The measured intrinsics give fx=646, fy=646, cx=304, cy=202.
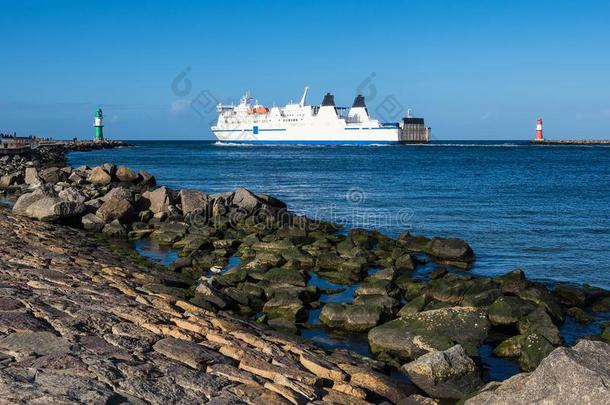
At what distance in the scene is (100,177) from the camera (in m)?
23.8

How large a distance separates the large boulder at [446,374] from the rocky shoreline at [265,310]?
13 mm

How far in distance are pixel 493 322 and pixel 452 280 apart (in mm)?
1775

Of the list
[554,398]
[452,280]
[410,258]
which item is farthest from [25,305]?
[410,258]

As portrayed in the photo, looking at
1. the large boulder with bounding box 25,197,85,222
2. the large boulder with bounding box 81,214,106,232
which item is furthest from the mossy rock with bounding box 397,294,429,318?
the large boulder with bounding box 25,197,85,222

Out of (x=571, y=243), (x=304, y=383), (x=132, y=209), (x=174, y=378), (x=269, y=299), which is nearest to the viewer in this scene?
(x=174, y=378)

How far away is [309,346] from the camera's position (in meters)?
→ 6.98

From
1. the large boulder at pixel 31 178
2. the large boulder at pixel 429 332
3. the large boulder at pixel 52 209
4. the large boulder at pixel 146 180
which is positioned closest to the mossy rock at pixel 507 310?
the large boulder at pixel 429 332

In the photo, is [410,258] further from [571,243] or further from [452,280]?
[571,243]

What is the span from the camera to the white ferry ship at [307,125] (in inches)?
3420

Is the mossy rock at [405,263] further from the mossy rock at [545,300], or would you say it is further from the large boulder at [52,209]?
the large boulder at [52,209]

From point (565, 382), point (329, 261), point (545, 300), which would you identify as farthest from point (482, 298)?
point (565, 382)

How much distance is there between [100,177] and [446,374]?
19852 mm

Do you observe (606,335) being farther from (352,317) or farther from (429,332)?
(352,317)

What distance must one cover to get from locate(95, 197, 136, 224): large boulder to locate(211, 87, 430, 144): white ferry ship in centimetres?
7108
